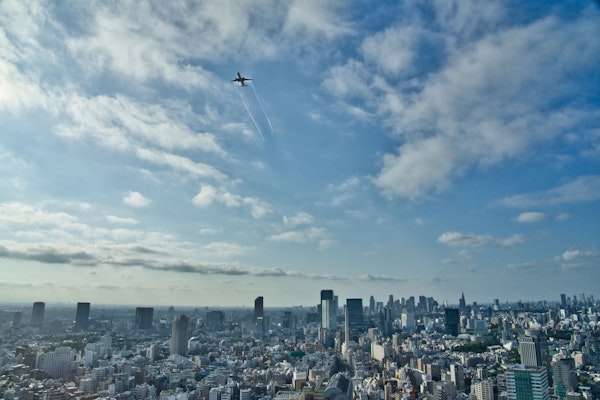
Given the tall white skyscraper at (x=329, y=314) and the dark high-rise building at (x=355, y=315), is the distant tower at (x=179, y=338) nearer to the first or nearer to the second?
the tall white skyscraper at (x=329, y=314)

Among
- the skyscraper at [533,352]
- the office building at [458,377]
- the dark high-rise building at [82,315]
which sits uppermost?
the dark high-rise building at [82,315]

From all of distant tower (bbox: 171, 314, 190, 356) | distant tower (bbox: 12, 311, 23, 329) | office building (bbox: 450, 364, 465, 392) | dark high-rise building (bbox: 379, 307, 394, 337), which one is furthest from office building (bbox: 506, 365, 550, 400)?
distant tower (bbox: 12, 311, 23, 329)

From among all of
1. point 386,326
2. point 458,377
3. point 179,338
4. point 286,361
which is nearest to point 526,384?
point 458,377

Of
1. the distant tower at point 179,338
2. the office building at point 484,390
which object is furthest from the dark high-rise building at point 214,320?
the office building at point 484,390

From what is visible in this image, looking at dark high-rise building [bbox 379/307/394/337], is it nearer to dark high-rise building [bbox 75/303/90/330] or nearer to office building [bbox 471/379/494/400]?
office building [bbox 471/379/494/400]

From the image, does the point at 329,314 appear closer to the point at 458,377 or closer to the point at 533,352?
the point at 533,352

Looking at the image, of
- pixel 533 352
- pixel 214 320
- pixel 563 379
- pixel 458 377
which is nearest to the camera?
pixel 563 379

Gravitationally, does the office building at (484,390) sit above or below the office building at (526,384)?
below
